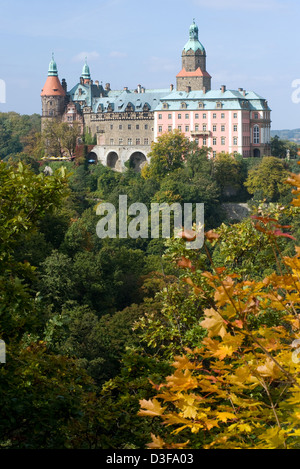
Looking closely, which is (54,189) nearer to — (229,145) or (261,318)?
(261,318)

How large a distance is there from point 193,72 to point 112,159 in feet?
37.6

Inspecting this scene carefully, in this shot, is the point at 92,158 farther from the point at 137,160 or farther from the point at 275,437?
the point at 275,437

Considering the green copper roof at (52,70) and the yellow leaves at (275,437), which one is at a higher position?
the green copper roof at (52,70)

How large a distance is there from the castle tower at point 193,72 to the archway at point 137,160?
741cm

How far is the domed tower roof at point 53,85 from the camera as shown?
74.4 m

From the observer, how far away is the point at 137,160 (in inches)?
2800

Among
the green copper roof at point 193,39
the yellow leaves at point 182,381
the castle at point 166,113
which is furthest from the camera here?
the green copper roof at point 193,39

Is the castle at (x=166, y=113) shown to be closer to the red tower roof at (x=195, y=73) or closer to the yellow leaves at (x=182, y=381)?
the red tower roof at (x=195, y=73)

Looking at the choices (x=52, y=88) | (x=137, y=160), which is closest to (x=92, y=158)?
(x=137, y=160)

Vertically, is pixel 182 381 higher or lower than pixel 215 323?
lower

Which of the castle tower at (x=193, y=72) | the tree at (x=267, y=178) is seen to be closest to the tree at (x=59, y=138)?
the castle tower at (x=193, y=72)

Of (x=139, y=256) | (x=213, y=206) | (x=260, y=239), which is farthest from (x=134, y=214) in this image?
(x=260, y=239)

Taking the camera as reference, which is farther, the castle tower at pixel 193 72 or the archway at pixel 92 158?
the archway at pixel 92 158

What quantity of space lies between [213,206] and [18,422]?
53135 millimetres
